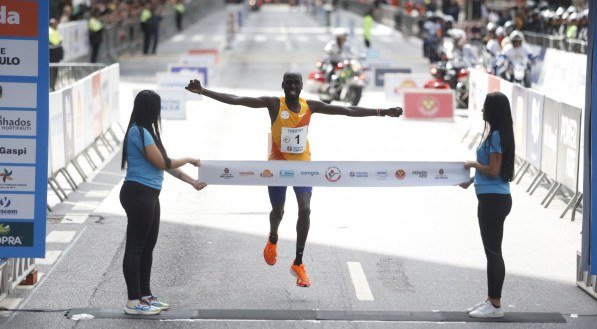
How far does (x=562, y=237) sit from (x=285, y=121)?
15.2 ft

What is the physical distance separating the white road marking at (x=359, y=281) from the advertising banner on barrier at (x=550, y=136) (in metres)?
4.72

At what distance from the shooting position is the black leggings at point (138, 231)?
9922mm

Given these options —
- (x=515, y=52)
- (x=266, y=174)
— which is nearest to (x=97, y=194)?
(x=266, y=174)

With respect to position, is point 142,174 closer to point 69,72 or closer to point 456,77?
point 69,72

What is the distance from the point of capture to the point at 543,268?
41.0ft

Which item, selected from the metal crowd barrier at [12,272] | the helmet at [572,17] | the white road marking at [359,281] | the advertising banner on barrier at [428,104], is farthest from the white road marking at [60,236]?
the helmet at [572,17]

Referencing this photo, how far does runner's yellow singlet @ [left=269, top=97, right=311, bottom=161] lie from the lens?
11055 mm

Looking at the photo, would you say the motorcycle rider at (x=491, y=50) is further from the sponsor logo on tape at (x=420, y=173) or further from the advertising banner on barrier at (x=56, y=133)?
the sponsor logo on tape at (x=420, y=173)

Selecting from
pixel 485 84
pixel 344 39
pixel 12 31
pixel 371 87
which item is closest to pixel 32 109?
pixel 12 31

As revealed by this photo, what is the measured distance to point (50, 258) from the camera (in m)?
12.7

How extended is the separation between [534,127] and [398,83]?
44.3 ft

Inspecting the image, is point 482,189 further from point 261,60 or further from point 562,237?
point 261,60

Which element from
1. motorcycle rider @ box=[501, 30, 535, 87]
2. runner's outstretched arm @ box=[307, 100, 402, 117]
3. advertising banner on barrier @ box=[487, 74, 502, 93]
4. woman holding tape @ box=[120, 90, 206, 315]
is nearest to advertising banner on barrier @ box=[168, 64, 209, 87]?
motorcycle rider @ box=[501, 30, 535, 87]

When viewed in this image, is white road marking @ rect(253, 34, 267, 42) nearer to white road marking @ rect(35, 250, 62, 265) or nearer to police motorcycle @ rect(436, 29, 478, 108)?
police motorcycle @ rect(436, 29, 478, 108)
